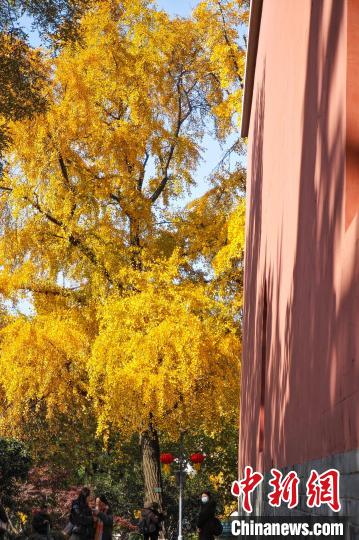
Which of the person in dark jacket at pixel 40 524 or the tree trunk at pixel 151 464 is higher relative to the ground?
the tree trunk at pixel 151 464

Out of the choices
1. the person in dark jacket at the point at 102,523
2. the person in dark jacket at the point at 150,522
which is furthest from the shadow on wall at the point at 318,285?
the person in dark jacket at the point at 150,522

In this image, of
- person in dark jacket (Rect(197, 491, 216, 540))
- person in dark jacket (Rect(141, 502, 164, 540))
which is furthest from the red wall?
person in dark jacket (Rect(141, 502, 164, 540))

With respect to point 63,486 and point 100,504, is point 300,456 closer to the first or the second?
point 100,504

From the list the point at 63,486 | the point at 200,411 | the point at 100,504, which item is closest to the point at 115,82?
the point at 200,411

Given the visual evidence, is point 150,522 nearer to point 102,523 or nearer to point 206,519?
point 206,519

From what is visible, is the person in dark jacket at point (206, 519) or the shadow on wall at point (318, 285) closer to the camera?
the shadow on wall at point (318, 285)

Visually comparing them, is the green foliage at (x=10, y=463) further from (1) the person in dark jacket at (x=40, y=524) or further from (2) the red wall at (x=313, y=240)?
(2) the red wall at (x=313, y=240)

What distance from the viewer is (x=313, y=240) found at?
5.05 meters

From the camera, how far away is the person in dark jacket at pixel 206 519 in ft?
58.6

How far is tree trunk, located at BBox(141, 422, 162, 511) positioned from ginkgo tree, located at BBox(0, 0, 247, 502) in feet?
0.17

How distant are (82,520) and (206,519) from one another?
2.43 meters

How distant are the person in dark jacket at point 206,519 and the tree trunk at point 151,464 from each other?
547cm

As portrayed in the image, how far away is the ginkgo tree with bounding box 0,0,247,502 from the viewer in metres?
21.5

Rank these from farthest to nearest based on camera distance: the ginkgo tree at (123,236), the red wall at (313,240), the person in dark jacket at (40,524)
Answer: the ginkgo tree at (123,236)
the person in dark jacket at (40,524)
the red wall at (313,240)
